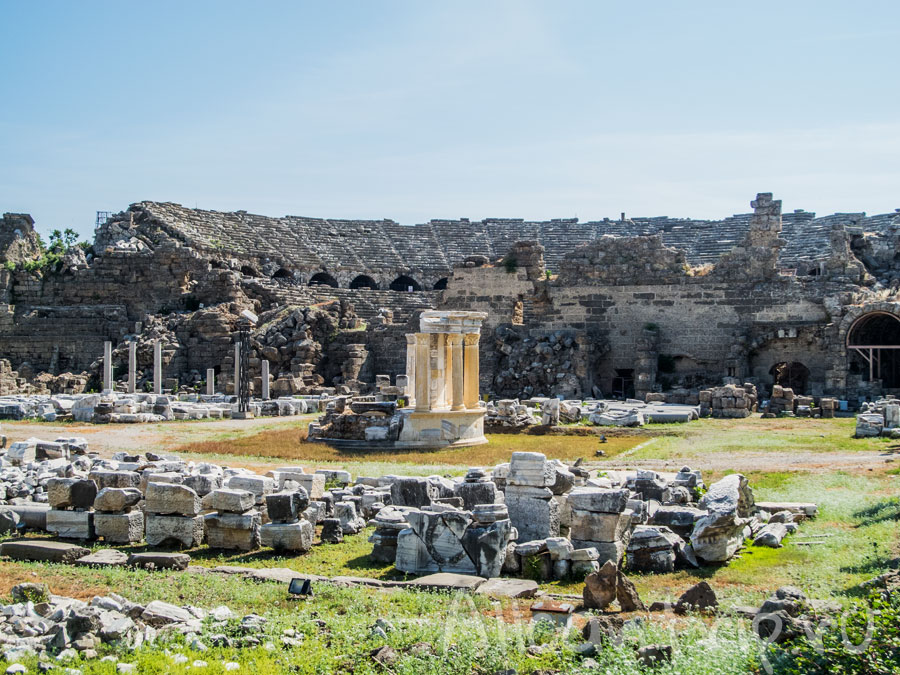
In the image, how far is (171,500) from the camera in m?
11.2

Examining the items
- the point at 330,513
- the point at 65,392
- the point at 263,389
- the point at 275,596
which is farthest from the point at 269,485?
the point at 65,392

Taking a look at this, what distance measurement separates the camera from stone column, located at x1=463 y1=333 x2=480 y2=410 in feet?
72.6

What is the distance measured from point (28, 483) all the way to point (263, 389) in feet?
58.3

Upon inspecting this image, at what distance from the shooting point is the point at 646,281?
31.8 m

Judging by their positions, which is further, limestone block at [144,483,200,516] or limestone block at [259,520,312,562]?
limestone block at [144,483,200,516]

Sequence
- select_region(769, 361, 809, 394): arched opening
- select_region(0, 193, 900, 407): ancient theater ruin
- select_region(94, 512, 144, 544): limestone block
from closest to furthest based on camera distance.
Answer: select_region(94, 512, 144, 544): limestone block < select_region(769, 361, 809, 394): arched opening < select_region(0, 193, 900, 407): ancient theater ruin

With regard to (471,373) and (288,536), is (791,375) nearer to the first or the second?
(471,373)

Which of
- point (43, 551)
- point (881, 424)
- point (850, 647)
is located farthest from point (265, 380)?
point (850, 647)

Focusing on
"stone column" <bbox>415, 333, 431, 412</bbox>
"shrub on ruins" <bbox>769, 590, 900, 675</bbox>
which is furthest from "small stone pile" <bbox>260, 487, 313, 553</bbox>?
"stone column" <bbox>415, 333, 431, 412</bbox>

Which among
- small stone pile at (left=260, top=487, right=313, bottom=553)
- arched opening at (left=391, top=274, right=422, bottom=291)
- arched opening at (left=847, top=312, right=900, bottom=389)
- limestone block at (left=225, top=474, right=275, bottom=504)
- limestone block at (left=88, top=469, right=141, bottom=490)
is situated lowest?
small stone pile at (left=260, top=487, right=313, bottom=553)

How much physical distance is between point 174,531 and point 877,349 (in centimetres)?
2532

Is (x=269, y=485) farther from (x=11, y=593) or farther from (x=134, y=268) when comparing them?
(x=134, y=268)

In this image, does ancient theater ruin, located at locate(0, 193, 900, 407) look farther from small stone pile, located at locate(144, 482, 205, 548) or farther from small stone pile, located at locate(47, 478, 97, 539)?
small stone pile, located at locate(144, 482, 205, 548)

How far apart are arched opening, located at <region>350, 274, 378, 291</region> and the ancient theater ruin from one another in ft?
2.38
